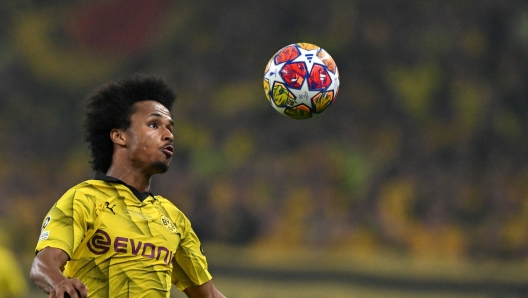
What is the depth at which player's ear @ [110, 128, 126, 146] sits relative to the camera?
400cm

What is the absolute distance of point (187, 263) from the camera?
4148mm

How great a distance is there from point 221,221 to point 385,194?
92.8 inches

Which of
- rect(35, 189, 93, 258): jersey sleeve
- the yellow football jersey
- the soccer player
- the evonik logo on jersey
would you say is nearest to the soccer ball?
the soccer player

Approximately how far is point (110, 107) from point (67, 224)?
2.80ft

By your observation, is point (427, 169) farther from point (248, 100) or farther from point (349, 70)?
point (248, 100)

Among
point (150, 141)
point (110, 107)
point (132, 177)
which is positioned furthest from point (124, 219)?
point (110, 107)

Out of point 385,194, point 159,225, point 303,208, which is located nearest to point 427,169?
point 385,194

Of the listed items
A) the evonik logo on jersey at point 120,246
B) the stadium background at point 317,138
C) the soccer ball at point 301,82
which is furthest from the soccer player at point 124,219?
the stadium background at point 317,138

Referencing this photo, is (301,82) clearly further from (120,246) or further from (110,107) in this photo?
(120,246)

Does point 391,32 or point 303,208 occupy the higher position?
point 391,32

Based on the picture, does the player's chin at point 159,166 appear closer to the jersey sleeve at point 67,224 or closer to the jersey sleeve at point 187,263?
the jersey sleeve at point 187,263

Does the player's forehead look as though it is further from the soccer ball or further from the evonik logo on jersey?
the soccer ball

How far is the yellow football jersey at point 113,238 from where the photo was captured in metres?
3.50

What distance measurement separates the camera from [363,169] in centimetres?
1088
